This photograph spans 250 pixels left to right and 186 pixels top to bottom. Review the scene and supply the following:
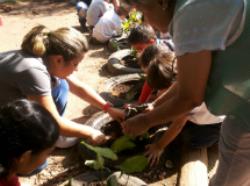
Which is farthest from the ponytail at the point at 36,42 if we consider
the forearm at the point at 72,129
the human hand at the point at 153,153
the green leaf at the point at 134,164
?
the human hand at the point at 153,153

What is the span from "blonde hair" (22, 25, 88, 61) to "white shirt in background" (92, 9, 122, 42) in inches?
125

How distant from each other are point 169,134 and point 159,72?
44cm

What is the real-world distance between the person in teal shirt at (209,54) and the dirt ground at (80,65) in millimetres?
→ 1323

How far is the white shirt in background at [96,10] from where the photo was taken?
6.37 meters

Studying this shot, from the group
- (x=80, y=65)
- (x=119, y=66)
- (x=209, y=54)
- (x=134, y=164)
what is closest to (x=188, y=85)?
(x=209, y=54)

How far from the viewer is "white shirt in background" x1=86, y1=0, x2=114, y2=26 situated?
20.9 feet

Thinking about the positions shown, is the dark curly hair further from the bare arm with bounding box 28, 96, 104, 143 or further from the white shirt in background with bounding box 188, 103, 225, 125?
the white shirt in background with bounding box 188, 103, 225, 125

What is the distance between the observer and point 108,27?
5926mm

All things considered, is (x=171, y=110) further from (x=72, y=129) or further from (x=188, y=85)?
(x=72, y=129)

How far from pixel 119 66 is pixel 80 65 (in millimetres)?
729

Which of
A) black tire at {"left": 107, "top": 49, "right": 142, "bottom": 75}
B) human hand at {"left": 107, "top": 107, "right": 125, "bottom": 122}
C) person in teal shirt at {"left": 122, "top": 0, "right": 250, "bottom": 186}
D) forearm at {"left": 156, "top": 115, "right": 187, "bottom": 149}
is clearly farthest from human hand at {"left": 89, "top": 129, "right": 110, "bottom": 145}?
black tire at {"left": 107, "top": 49, "right": 142, "bottom": 75}

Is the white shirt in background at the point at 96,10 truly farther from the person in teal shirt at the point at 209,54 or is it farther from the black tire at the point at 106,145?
the person in teal shirt at the point at 209,54

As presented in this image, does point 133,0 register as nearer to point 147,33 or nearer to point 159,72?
point 159,72

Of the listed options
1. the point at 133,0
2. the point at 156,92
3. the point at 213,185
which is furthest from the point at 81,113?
the point at 133,0
